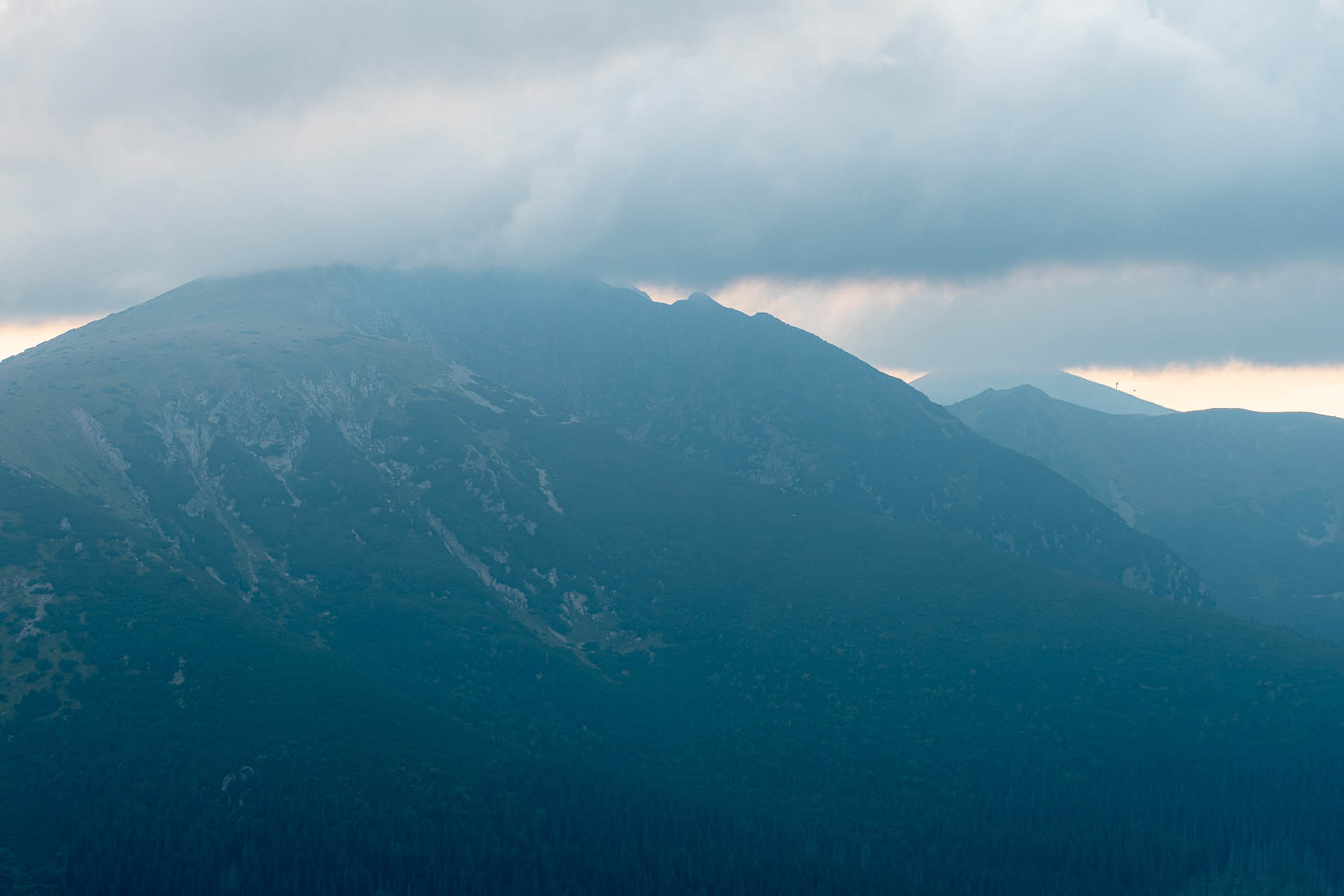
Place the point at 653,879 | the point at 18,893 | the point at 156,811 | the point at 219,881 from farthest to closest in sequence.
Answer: the point at 653,879
the point at 156,811
the point at 219,881
the point at 18,893

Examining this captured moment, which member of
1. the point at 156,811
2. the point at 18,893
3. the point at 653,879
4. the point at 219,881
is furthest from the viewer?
the point at 653,879

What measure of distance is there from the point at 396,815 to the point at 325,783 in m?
14.8

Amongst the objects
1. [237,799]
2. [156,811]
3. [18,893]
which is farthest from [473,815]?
[18,893]

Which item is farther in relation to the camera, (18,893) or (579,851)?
(579,851)

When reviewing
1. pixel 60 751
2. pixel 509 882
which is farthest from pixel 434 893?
pixel 60 751

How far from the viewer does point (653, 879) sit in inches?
7697

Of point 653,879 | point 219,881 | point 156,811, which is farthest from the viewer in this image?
point 653,879

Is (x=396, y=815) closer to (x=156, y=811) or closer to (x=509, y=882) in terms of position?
(x=509, y=882)

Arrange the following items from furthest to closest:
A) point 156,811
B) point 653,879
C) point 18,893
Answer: point 653,879
point 156,811
point 18,893

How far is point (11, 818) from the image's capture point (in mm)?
173625

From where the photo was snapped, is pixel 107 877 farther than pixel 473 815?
No

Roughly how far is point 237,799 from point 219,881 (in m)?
19.4

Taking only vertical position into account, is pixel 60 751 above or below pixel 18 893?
above

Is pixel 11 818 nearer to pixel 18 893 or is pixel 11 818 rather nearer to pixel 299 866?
pixel 18 893
